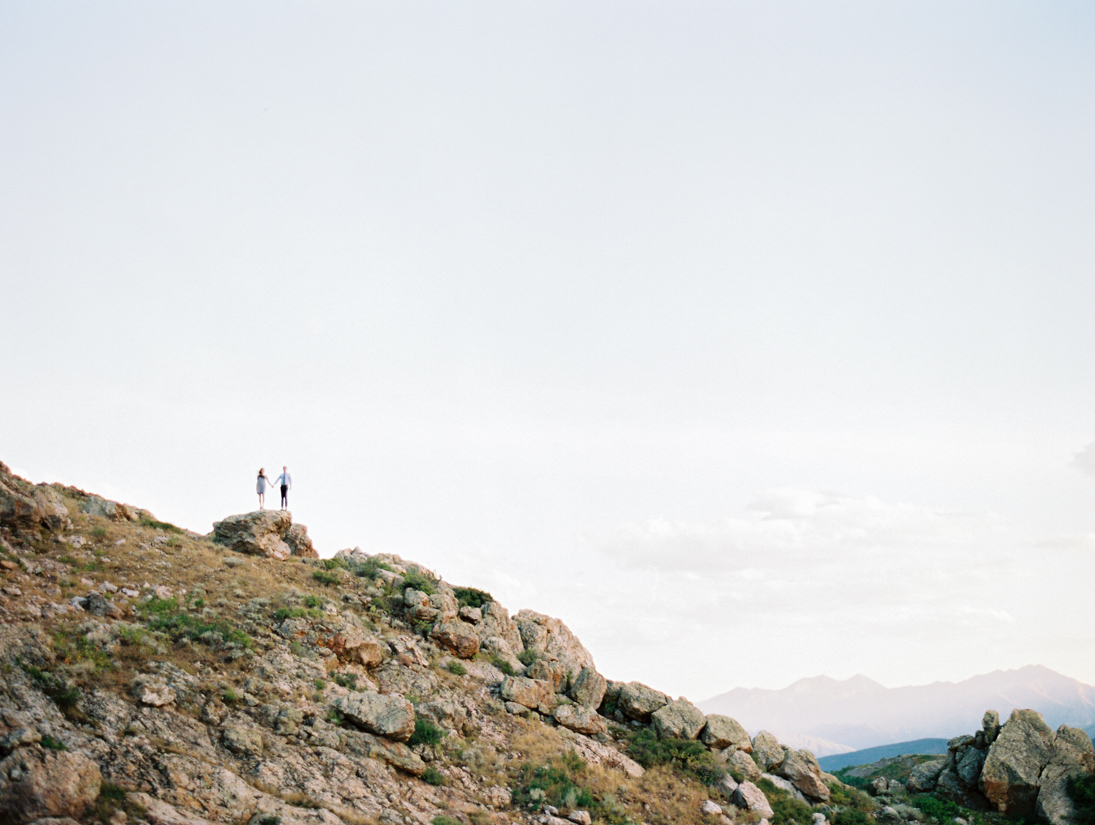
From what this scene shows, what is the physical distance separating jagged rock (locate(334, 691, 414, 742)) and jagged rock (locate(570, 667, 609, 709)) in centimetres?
1241

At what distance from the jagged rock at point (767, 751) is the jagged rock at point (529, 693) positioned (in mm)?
11587

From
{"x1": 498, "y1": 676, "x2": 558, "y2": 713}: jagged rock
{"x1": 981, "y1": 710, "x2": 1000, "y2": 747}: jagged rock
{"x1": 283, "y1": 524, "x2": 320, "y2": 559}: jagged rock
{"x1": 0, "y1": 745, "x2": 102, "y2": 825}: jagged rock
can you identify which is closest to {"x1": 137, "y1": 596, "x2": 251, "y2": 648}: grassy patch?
{"x1": 0, "y1": 745, "x2": 102, "y2": 825}: jagged rock

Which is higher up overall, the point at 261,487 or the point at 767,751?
the point at 261,487

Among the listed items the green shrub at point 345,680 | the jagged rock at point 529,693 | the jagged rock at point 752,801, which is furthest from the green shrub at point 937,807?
the green shrub at point 345,680

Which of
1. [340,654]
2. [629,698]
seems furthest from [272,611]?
[629,698]

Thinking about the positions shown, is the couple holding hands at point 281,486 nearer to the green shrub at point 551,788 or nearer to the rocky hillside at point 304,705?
the rocky hillside at point 304,705

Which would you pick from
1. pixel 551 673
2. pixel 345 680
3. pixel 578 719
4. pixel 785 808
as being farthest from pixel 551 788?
pixel 785 808

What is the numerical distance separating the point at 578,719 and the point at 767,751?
11.3 metres

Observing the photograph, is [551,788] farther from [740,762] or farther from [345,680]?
[740,762]

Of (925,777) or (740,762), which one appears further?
(925,777)

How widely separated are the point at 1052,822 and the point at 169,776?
4393 centimetres

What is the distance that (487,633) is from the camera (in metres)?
37.9

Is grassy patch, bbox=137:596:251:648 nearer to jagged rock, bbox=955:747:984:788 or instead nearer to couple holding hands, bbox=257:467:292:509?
couple holding hands, bbox=257:467:292:509

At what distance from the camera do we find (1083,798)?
3541 centimetres
